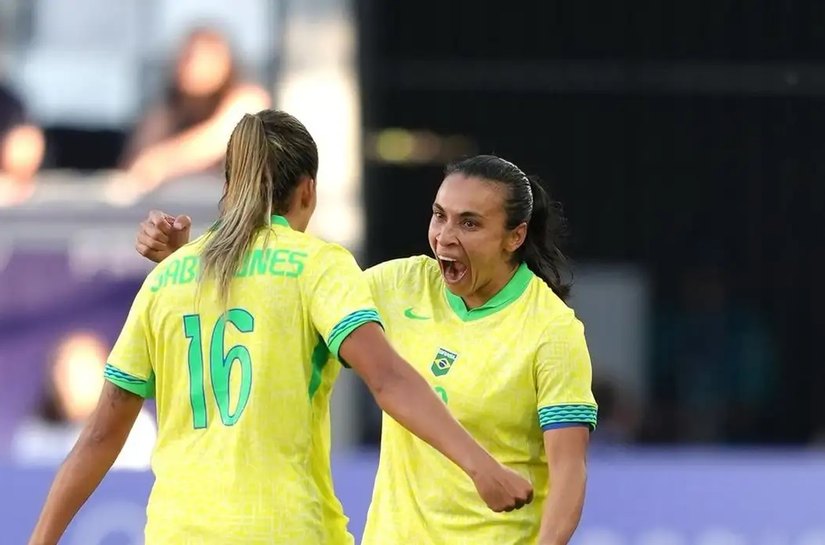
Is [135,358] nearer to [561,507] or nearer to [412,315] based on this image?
[412,315]

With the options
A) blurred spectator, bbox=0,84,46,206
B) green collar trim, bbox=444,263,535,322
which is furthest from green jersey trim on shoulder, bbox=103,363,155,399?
blurred spectator, bbox=0,84,46,206

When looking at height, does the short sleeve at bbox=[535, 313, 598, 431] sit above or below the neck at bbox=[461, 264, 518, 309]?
below

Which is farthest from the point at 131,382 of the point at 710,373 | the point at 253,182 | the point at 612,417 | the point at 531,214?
the point at 710,373

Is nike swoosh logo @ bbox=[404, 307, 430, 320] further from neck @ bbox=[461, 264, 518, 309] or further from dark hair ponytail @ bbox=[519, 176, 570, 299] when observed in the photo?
dark hair ponytail @ bbox=[519, 176, 570, 299]

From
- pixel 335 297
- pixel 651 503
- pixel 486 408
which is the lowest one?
pixel 651 503

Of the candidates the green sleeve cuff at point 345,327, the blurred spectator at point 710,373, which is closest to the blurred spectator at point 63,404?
the blurred spectator at point 710,373

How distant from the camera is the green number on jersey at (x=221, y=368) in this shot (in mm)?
3873

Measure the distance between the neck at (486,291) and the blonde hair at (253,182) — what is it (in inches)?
26.2

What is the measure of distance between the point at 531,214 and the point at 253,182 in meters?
0.90

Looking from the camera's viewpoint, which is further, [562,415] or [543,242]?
[543,242]

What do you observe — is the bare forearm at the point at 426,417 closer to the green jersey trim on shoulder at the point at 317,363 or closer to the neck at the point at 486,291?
the green jersey trim on shoulder at the point at 317,363

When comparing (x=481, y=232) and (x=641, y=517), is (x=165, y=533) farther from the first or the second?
(x=641, y=517)

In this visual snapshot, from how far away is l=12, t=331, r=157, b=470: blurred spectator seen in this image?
10.5 meters

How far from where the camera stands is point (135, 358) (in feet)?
13.2
